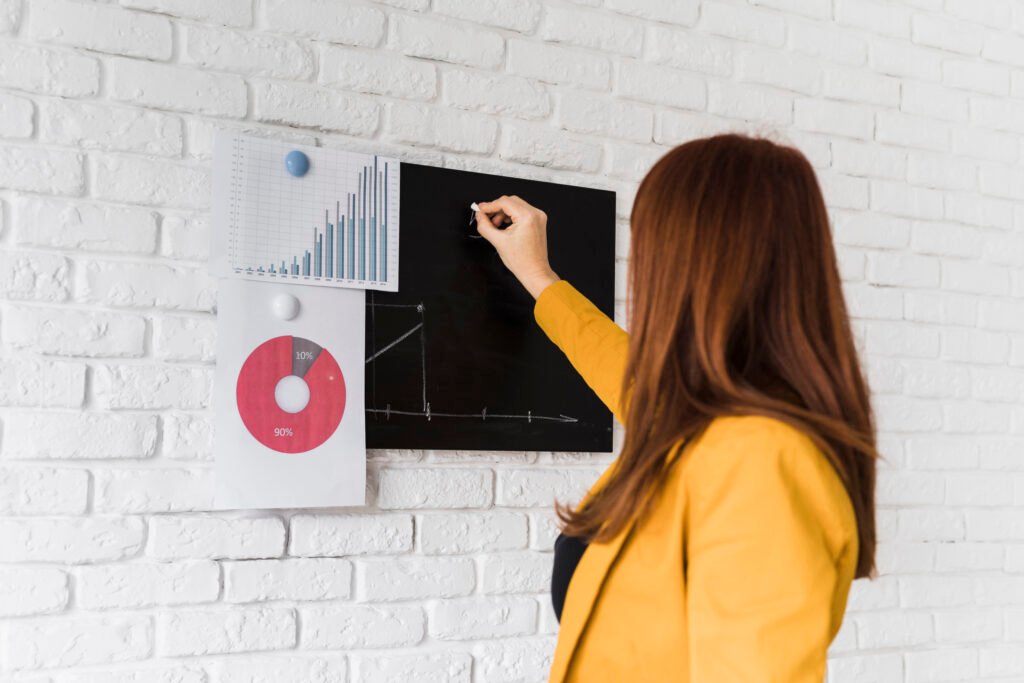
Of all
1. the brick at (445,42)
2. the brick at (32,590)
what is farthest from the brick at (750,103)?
the brick at (32,590)

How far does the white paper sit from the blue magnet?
0.19m

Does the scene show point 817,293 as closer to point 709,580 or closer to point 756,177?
point 756,177

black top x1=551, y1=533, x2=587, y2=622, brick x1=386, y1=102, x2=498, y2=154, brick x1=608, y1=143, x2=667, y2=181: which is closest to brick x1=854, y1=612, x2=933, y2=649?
brick x1=608, y1=143, x2=667, y2=181

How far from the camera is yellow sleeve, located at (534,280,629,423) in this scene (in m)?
1.52

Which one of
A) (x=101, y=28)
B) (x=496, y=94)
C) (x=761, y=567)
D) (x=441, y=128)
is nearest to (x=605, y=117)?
(x=496, y=94)

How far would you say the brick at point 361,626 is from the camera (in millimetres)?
1532

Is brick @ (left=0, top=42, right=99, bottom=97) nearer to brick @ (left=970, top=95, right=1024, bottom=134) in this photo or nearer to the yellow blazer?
the yellow blazer

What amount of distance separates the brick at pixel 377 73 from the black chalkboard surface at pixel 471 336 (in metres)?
0.14

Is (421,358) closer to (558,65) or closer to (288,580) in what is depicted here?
(288,580)

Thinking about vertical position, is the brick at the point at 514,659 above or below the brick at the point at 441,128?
below

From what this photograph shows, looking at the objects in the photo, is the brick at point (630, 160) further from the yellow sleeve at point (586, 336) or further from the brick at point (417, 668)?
the brick at point (417, 668)

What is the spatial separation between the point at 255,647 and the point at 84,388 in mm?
474

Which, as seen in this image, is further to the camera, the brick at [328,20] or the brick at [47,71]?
the brick at [328,20]

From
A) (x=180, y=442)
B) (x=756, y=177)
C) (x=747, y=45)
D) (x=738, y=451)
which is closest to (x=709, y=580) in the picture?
(x=738, y=451)
